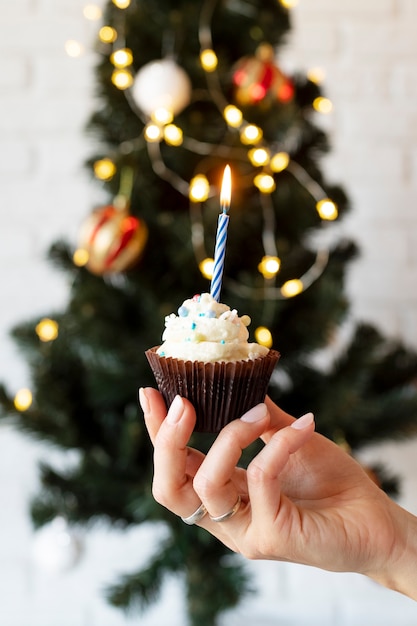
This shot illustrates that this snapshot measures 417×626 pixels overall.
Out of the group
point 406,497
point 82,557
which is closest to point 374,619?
point 406,497

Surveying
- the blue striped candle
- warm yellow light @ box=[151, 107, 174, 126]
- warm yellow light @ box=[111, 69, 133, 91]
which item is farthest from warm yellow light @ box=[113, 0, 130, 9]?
the blue striped candle

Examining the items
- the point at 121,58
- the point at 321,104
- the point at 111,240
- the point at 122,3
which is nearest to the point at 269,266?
the point at 111,240

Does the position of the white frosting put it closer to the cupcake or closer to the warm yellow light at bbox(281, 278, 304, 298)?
the cupcake

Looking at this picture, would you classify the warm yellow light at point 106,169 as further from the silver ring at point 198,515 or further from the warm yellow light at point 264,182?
the silver ring at point 198,515

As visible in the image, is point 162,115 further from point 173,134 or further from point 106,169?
point 106,169

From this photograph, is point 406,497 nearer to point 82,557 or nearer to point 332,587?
point 332,587

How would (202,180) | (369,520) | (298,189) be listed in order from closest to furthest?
(369,520) < (202,180) < (298,189)
